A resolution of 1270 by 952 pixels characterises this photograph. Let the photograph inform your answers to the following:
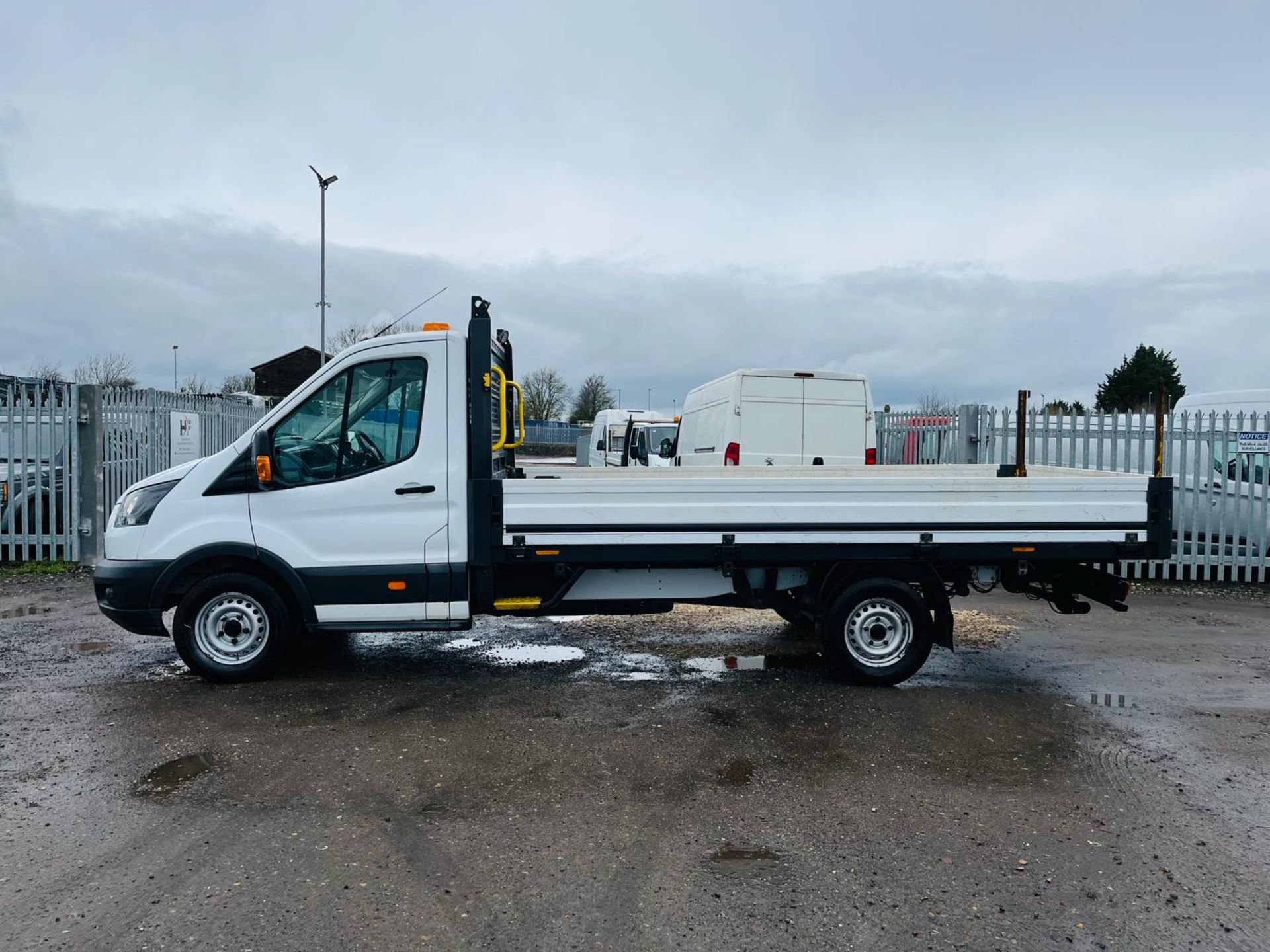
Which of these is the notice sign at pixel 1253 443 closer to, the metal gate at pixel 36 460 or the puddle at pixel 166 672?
the puddle at pixel 166 672

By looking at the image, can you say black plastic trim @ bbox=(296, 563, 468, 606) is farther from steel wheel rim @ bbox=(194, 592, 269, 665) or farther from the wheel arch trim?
steel wheel rim @ bbox=(194, 592, 269, 665)

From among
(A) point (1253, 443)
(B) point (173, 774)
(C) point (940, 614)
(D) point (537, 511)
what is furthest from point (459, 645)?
(A) point (1253, 443)

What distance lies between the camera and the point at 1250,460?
1102 cm

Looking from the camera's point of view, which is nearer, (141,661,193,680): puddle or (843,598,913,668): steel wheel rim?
(843,598,913,668): steel wheel rim

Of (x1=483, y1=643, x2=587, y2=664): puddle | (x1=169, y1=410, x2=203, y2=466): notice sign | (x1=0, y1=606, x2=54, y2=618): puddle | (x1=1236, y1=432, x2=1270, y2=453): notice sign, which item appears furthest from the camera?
(x1=169, y1=410, x2=203, y2=466): notice sign

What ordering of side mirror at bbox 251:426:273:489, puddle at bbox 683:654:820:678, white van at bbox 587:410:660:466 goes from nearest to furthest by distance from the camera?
side mirror at bbox 251:426:273:489
puddle at bbox 683:654:820:678
white van at bbox 587:410:660:466

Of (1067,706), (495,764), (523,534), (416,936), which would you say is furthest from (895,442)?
(416,936)

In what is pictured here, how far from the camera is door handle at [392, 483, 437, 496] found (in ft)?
20.1

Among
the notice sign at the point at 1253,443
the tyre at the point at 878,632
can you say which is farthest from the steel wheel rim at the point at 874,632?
the notice sign at the point at 1253,443

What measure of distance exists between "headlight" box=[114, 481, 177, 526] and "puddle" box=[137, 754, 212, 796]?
76.1 inches

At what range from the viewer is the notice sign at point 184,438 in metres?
13.0

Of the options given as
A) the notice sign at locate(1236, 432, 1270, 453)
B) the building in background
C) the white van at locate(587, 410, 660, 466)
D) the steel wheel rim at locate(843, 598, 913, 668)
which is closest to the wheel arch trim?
the steel wheel rim at locate(843, 598, 913, 668)

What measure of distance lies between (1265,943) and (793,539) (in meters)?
3.36

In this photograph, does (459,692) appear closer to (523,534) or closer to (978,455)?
(523,534)
